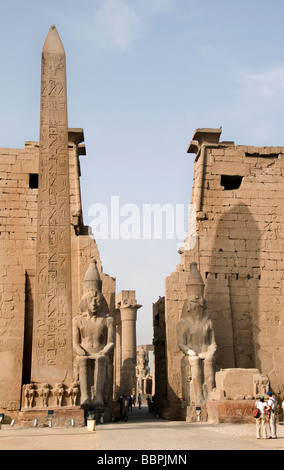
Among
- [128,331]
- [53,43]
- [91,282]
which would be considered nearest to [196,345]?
[91,282]

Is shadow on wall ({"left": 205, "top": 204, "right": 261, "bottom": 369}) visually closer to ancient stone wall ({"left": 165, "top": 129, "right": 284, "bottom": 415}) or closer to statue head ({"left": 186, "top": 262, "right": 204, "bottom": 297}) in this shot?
ancient stone wall ({"left": 165, "top": 129, "right": 284, "bottom": 415})

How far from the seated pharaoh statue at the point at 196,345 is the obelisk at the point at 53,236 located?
8.31 feet

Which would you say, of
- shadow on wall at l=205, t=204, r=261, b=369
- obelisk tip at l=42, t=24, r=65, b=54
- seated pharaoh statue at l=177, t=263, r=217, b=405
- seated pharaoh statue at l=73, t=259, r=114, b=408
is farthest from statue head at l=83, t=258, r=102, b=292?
obelisk tip at l=42, t=24, r=65, b=54

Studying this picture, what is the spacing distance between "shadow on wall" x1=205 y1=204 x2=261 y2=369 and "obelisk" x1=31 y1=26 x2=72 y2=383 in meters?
4.21

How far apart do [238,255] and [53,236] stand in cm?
492

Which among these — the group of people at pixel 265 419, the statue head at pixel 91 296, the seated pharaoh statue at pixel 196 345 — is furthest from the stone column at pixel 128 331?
the group of people at pixel 265 419

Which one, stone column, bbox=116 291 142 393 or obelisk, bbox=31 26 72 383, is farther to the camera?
stone column, bbox=116 291 142 393

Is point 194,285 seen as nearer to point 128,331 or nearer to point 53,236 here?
point 53,236

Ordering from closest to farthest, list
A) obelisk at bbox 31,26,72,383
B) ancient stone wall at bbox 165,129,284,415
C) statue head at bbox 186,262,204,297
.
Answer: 1. obelisk at bbox 31,26,72,383
2. statue head at bbox 186,262,204,297
3. ancient stone wall at bbox 165,129,284,415

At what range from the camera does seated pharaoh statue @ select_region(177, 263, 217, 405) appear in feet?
32.2

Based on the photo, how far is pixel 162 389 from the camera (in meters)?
12.8
